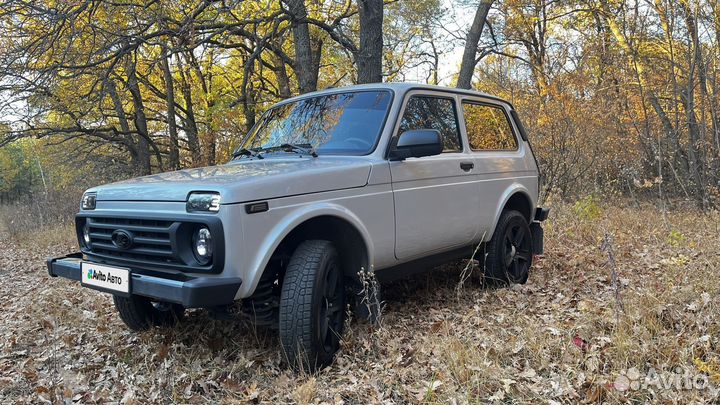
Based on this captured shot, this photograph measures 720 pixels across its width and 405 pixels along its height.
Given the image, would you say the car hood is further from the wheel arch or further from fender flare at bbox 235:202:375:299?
the wheel arch

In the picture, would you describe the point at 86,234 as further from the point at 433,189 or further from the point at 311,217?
the point at 433,189

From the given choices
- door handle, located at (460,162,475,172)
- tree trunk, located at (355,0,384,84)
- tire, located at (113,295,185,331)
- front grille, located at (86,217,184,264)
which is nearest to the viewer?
front grille, located at (86,217,184,264)

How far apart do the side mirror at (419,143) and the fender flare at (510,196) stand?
4.77ft

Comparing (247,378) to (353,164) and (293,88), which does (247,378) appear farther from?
(293,88)

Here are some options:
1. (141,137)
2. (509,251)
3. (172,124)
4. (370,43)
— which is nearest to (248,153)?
(509,251)

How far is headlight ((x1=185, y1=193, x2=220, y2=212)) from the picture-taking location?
9.09ft

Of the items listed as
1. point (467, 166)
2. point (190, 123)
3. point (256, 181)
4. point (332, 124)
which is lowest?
point (467, 166)

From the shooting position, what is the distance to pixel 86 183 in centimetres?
1678

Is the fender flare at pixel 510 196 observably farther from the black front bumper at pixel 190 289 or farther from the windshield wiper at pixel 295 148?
the black front bumper at pixel 190 289

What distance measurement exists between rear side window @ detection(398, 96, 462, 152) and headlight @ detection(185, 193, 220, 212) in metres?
1.65

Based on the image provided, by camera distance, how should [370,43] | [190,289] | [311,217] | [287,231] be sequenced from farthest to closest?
[370,43] < [311,217] < [287,231] < [190,289]

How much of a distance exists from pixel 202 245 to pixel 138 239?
0.52 meters

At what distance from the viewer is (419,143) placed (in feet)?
11.6


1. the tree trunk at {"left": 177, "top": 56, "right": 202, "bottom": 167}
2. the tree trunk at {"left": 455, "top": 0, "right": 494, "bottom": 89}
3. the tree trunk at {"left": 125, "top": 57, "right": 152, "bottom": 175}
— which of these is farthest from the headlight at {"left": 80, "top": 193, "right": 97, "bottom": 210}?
the tree trunk at {"left": 125, "top": 57, "right": 152, "bottom": 175}
